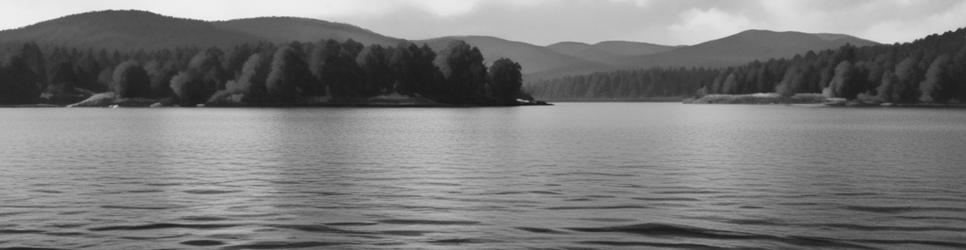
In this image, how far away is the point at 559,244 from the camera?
2462 centimetres

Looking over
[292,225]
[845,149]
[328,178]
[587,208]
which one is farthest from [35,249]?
[845,149]

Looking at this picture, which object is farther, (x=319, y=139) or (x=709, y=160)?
(x=319, y=139)

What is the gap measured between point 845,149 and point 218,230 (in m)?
51.9

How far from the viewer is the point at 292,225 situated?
28547 millimetres

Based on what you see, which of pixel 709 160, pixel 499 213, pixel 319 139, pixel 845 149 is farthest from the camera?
pixel 319 139

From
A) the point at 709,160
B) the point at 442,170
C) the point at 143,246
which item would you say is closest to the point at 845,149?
the point at 709,160

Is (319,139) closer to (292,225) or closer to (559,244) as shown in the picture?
(292,225)

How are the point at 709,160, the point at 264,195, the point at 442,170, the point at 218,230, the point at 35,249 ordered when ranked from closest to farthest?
1. the point at 35,249
2. the point at 218,230
3. the point at 264,195
4. the point at 442,170
5. the point at 709,160

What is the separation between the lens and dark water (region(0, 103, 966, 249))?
2609 centimetres

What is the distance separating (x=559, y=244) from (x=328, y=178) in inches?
867

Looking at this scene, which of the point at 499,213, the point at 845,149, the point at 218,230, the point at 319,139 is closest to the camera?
the point at 218,230

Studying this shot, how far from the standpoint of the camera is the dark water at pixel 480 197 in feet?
85.6

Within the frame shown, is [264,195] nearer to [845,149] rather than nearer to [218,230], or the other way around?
[218,230]

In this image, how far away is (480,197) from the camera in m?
36.5
